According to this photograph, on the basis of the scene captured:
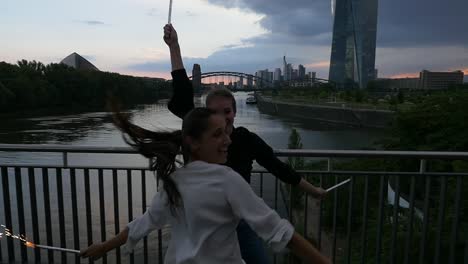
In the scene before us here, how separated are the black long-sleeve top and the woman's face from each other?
0.62 m

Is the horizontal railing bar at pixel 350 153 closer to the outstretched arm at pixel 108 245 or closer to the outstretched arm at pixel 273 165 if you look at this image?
the outstretched arm at pixel 273 165

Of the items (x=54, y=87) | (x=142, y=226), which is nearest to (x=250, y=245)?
(x=142, y=226)

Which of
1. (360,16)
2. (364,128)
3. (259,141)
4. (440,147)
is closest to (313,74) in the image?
(360,16)

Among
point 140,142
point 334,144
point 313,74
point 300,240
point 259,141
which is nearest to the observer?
point 300,240

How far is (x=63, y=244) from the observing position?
327cm

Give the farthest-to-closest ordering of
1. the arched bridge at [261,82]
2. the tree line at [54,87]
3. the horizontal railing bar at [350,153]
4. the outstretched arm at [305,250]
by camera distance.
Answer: the arched bridge at [261,82]
the tree line at [54,87]
the horizontal railing bar at [350,153]
the outstretched arm at [305,250]

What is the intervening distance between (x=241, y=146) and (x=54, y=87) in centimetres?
6843

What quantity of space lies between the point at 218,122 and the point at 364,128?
5022cm

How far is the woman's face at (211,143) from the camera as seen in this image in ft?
4.59

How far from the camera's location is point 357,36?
351ft

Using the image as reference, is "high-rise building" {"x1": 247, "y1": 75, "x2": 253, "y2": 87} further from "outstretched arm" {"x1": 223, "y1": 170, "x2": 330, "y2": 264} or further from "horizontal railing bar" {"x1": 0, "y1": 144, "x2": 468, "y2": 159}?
"outstretched arm" {"x1": 223, "y1": 170, "x2": 330, "y2": 264}

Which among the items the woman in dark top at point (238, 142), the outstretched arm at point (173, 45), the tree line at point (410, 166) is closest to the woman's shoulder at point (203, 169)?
the woman in dark top at point (238, 142)

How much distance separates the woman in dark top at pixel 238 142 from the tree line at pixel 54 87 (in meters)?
52.5

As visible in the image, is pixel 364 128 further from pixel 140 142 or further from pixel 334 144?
pixel 140 142
